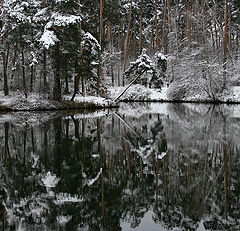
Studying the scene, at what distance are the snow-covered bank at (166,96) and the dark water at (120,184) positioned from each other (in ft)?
67.4

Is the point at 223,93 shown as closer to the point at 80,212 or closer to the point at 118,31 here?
the point at 118,31

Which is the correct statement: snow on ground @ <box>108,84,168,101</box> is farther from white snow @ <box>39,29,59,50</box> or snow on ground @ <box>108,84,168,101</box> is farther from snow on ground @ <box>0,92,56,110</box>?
white snow @ <box>39,29,59,50</box>

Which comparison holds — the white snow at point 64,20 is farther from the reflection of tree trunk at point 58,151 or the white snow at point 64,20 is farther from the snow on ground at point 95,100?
the reflection of tree trunk at point 58,151

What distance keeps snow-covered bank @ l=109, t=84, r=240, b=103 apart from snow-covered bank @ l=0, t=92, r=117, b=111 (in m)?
5.38

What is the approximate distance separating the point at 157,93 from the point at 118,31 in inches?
596

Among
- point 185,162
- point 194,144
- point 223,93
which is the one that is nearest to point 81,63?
point 223,93

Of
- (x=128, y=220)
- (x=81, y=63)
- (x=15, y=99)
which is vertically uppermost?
(x=81, y=63)

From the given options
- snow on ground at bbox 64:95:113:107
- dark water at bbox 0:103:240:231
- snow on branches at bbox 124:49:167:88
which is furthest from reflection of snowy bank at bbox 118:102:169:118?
dark water at bbox 0:103:240:231

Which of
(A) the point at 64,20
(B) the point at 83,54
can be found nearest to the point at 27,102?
(B) the point at 83,54

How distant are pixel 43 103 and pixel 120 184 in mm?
19150

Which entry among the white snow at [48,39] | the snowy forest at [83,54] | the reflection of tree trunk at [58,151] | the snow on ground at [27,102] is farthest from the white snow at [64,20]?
the reflection of tree trunk at [58,151]

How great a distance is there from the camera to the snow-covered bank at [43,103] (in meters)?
23.7

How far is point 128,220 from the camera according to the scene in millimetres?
4273

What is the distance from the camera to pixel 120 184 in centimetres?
575
